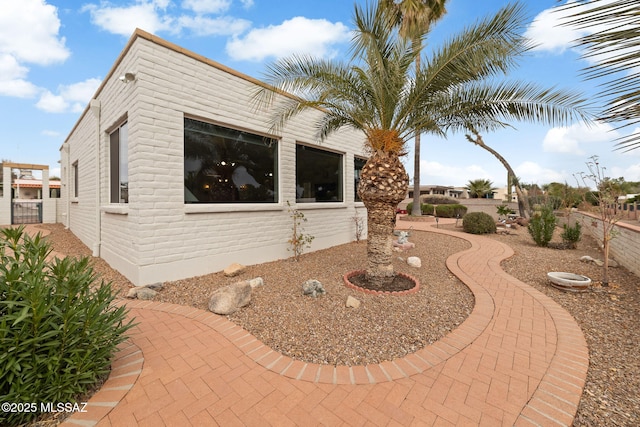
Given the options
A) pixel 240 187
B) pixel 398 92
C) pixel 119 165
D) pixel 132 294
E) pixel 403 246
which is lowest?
pixel 132 294

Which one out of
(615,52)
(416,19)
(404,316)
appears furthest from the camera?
(416,19)

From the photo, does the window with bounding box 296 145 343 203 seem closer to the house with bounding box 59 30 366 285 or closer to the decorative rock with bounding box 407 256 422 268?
the house with bounding box 59 30 366 285

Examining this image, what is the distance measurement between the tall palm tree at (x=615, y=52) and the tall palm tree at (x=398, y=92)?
3.40 m

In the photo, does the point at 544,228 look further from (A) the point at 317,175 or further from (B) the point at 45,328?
(B) the point at 45,328

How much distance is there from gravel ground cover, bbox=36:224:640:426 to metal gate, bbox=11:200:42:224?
13.7 meters

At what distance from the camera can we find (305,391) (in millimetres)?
2186

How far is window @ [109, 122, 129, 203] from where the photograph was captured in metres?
5.38

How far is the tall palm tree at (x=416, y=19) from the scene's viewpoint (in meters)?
4.35

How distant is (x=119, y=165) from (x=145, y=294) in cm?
336

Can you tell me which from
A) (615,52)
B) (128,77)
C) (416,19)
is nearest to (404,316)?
(615,52)

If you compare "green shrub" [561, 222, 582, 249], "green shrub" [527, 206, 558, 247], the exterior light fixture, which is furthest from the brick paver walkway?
"green shrub" [561, 222, 582, 249]

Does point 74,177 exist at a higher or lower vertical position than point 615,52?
higher

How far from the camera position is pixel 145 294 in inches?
165

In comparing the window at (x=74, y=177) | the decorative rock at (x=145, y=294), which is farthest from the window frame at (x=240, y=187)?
the window at (x=74, y=177)
